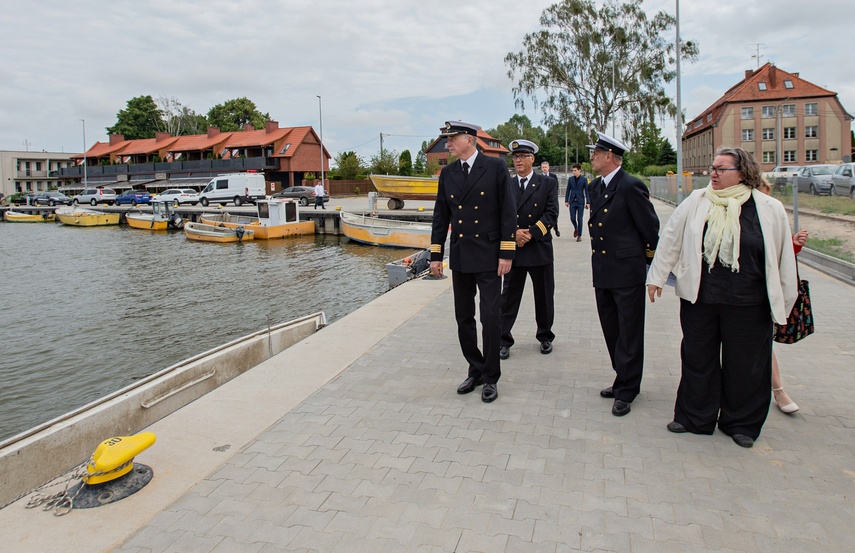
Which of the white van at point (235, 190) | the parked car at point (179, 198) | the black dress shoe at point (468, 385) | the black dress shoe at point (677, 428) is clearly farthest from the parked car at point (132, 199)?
the black dress shoe at point (677, 428)

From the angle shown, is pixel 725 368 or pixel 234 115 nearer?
pixel 725 368

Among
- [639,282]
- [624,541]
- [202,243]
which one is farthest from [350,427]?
[202,243]

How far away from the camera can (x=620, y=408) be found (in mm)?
4605

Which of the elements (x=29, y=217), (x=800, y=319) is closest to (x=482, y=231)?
(x=800, y=319)

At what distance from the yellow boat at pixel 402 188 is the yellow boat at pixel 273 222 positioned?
519 centimetres

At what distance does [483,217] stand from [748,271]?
2.00 meters

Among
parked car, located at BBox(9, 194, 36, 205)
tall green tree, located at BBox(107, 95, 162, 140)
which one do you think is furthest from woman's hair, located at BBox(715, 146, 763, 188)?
tall green tree, located at BBox(107, 95, 162, 140)

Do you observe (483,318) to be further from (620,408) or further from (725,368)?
(725,368)

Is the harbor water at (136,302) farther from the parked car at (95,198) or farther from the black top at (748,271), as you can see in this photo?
the parked car at (95,198)

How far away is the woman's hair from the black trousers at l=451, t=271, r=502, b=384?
76.2 inches

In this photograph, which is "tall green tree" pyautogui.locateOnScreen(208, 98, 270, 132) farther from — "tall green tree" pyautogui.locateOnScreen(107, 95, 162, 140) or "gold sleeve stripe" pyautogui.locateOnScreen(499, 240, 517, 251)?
"gold sleeve stripe" pyautogui.locateOnScreen(499, 240, 517, 251)

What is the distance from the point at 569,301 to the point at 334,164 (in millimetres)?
68807

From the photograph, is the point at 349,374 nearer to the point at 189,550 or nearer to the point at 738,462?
the point at 189,550

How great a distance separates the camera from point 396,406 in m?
4.88
